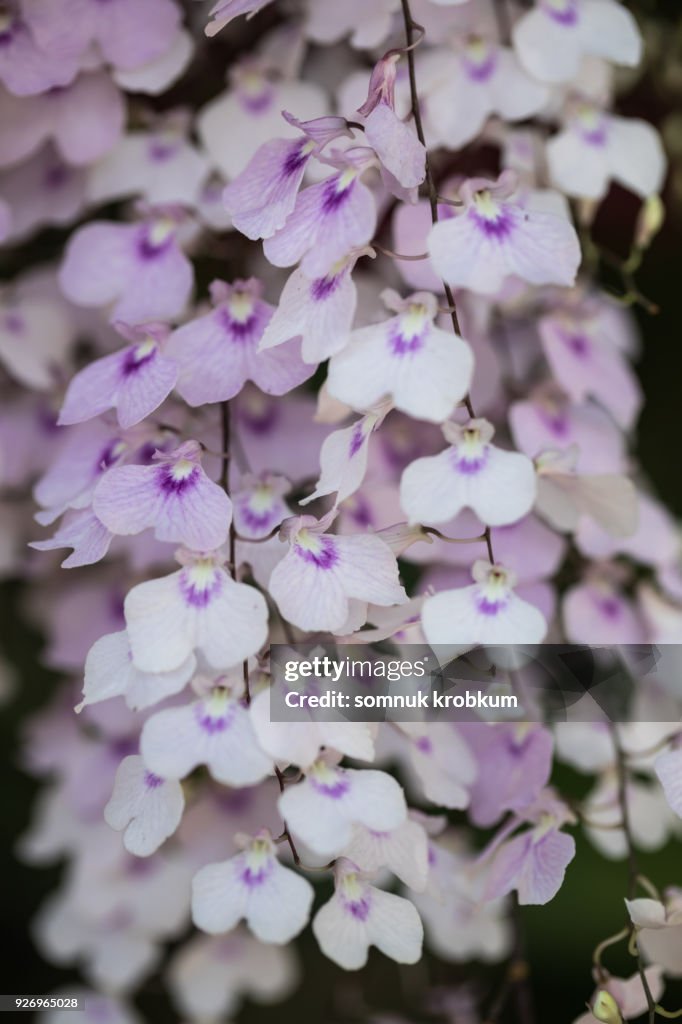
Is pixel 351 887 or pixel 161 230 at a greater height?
pixel 161 230

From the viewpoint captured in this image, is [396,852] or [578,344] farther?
[578,344]

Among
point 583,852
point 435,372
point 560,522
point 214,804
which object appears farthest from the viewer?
point 583,852

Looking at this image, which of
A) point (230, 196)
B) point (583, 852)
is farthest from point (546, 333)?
point (583, 852)

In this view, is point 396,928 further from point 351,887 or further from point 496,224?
point 496,224

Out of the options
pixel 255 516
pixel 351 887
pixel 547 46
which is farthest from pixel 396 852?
pixel 547 46

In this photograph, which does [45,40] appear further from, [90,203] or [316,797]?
[316,797]

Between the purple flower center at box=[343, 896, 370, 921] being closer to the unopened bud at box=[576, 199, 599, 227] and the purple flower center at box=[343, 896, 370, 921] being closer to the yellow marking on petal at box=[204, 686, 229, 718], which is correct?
the yellow marking on petal at box=[204, 686, 229, 718]

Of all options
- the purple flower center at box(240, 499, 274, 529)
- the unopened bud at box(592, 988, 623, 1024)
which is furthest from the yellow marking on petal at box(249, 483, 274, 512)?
the unopened bud at box(592, 988, 623, 1024)
